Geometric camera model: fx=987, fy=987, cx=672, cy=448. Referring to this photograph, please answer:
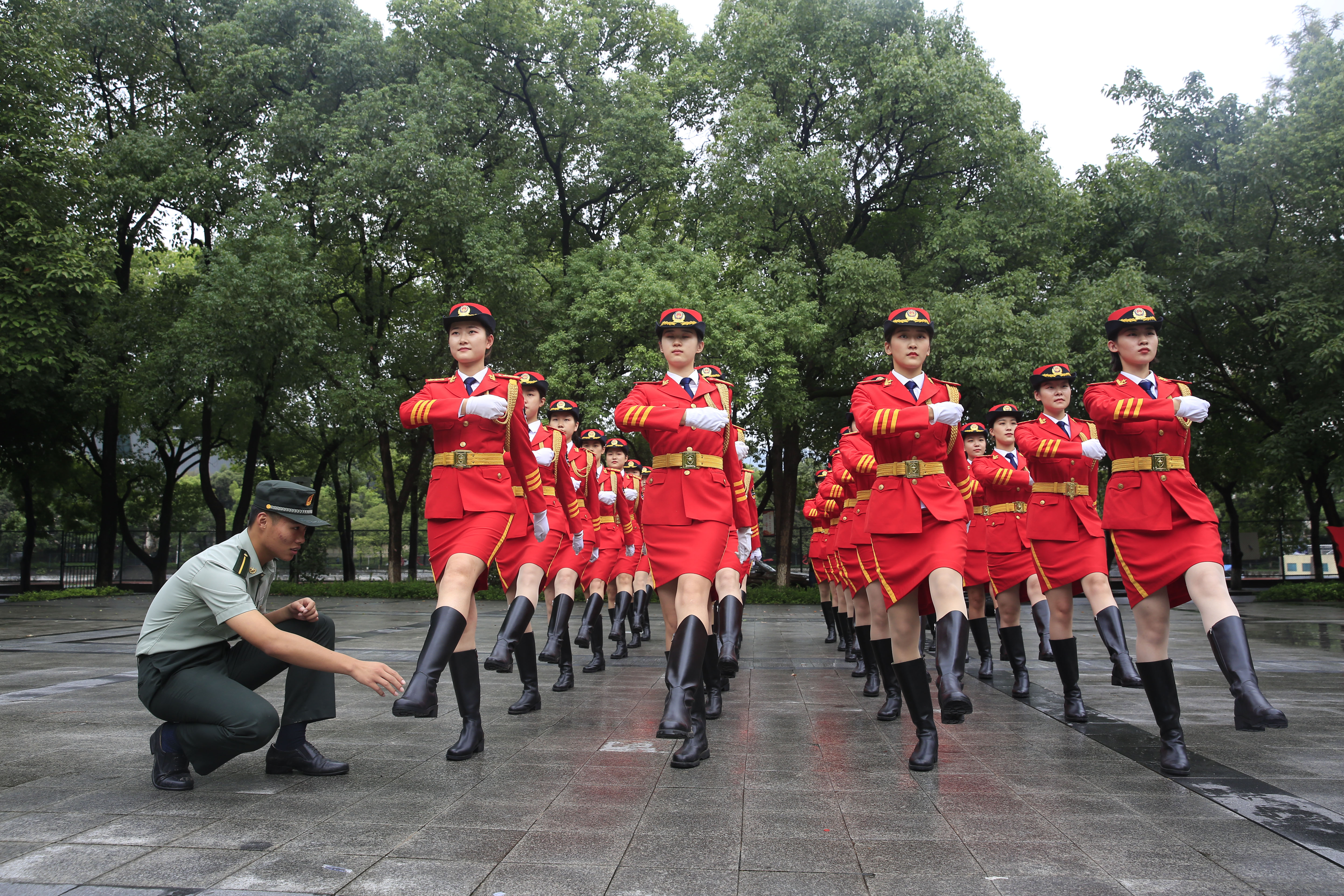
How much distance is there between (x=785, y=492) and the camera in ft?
80.6

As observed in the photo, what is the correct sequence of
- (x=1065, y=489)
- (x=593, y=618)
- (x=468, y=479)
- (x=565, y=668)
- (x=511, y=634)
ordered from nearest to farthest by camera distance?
(x=468, y=479) < (x=511, y=634) < (x=1065, y=489) < (x=565, y=668) < (x=593, y=618)

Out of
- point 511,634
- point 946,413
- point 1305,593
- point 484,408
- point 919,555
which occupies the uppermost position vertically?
point 484,408

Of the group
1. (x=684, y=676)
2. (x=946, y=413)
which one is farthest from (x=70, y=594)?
(x=946, y=413)

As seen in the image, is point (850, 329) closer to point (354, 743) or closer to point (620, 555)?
point (620, 555)

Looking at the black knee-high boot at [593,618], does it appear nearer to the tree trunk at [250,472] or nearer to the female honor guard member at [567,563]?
the female honor guard member at [567,563]

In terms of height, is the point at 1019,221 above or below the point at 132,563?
above

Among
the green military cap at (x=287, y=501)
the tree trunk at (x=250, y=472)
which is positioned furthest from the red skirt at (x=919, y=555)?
the tree trunk at (x=250, y=472)

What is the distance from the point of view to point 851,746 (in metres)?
5.25

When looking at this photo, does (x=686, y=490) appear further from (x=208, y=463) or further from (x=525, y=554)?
(x=208, y=463)

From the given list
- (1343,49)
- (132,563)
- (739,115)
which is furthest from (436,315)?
(132,563)

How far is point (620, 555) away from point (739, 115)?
565 inches

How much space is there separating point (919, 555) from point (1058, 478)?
247 cm

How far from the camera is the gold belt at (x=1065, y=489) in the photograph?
682 centimetres

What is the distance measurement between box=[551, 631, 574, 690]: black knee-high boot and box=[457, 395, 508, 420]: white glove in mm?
2876
